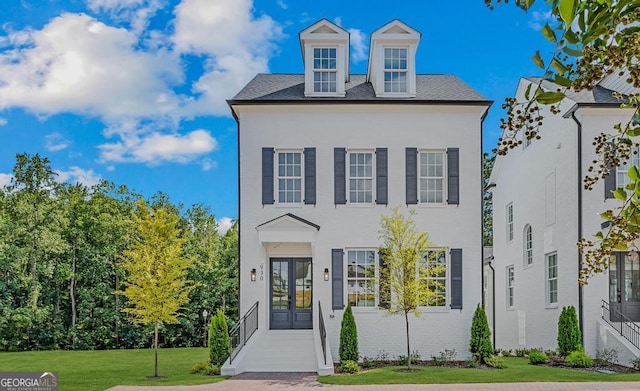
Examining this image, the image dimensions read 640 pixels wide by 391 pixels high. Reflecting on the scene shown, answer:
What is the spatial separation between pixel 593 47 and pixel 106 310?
31.1m

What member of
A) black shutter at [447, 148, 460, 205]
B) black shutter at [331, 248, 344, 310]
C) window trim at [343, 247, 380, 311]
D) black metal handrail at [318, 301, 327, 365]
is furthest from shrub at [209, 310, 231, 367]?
black shutter at [447, 148, 460, 205]

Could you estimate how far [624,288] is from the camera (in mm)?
20938

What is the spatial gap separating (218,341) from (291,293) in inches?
134

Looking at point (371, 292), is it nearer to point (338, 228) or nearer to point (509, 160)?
point (338, 228)

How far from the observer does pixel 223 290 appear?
3209cm

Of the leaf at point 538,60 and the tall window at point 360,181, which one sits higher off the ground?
the tall window at point 360,181

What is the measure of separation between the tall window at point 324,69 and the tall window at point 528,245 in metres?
9.31

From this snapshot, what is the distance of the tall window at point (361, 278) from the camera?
21.1 meters

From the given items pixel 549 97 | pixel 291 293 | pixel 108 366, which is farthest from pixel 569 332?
pixel 549 97

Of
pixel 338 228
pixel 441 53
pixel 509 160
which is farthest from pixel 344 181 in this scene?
pixel 509 160

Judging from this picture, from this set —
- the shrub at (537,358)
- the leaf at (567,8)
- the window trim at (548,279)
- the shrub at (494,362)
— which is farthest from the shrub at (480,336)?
the leaf at (567,8)

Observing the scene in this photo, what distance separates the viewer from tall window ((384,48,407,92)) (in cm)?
2188

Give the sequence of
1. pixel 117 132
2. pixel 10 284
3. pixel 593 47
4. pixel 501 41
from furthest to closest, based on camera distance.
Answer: pixel 117 132 < pixel 10 284 < pixel 501 41 < pixel 593 47

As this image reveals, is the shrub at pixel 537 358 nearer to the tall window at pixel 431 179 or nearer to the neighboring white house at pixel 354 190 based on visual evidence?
the neighboring white house at pixel 354 190
